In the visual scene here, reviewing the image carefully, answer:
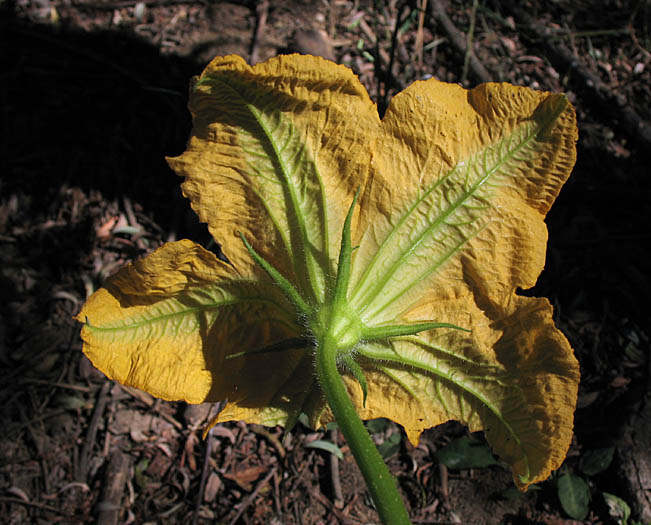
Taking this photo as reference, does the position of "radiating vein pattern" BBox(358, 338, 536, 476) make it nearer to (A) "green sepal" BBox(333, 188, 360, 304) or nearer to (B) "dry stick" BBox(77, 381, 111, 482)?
(A) "green sepal" BBox(333, 188, 360, 304)

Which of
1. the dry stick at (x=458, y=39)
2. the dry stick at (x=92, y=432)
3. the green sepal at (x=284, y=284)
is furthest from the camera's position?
the dry stick at (x=458, y=39)

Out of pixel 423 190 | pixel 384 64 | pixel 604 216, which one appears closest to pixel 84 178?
pixel 384 64

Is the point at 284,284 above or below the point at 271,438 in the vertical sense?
above

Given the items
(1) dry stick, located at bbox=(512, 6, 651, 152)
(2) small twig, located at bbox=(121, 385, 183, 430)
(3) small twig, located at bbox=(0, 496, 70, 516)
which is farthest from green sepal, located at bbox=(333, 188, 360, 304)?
(1) dry stick, located at bbox=(512, 6, 651, 152)

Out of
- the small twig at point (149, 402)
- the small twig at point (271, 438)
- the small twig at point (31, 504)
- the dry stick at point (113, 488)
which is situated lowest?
the small twig at point (31, 504)

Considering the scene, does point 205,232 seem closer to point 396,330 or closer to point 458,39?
point 396,330

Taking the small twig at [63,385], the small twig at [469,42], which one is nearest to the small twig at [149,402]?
the small twig at [63,385]

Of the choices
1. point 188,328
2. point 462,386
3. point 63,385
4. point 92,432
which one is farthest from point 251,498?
point 462,386

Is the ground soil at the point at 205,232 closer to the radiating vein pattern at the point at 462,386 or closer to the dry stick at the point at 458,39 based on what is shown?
the dry stick at the point at 458,39

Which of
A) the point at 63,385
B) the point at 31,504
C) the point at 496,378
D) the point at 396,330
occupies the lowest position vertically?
the point at 31,504
